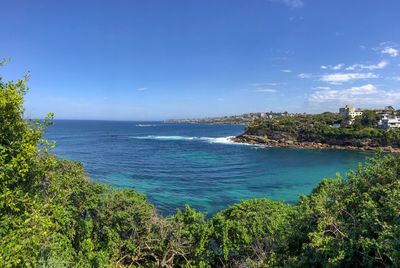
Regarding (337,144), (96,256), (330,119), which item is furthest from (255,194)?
(330,119)

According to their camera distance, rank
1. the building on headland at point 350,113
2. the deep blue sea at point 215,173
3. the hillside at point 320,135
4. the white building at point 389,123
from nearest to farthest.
→ the deep blue sea at point 215,173, the hillside at point 320,135, the white building at point 389,123, the building on headland at point 350,113

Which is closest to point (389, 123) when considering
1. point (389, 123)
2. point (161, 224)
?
point (389, 123)

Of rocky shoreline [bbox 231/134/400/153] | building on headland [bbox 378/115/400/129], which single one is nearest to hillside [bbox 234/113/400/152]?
rocky shoreline [bbox 231/134/400/153]

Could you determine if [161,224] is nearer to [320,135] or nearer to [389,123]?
[320,135]

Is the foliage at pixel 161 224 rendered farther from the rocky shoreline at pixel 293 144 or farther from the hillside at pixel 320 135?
the rocky shoreline at pixel 293 144

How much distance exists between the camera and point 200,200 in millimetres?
34062

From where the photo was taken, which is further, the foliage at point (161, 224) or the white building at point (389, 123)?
the white building at point (389, 123)

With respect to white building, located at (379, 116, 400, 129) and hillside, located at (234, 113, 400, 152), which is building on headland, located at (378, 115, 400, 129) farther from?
hillside, located at (234, 113, 400, 152)

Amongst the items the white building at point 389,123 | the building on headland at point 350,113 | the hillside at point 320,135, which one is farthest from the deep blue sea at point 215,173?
the building on headland at point 350,113

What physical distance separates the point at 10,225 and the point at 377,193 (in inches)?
434

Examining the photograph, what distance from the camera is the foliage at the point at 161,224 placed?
8.68 meters

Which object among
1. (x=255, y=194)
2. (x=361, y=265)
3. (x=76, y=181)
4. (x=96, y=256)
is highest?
(x=76, y=181)

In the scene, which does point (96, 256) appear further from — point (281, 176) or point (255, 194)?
point (281, 176)

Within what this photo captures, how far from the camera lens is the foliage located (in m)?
8.68
